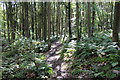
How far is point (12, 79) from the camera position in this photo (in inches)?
251

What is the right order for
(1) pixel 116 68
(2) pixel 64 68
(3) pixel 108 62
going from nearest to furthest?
(1) pixel 116 68 → (3) pixel 108 62 → (2) pixel 64 68

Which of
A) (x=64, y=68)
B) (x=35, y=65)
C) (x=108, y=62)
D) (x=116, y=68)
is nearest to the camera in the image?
(x=116, y=68)

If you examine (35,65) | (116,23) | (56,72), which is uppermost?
(116,23)

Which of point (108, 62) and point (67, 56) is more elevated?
point (108, 62)

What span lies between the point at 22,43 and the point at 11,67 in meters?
3.85

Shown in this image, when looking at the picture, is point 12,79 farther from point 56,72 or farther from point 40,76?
point 56,72

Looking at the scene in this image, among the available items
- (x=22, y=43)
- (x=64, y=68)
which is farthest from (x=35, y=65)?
(x=22, y=43)

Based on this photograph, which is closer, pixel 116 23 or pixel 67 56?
pixel 116 23

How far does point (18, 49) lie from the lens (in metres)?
10.4

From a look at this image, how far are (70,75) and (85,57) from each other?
1723 millimetres

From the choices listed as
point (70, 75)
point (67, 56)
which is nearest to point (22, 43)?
point (67, 56)

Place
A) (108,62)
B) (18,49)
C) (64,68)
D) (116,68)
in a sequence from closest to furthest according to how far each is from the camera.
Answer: (116,68)
(108,62)
(64,68)
(18,49)

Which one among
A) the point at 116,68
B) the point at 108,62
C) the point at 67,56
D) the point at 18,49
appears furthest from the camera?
the point at 18,49

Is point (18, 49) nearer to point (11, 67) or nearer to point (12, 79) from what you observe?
point (11, 67)
